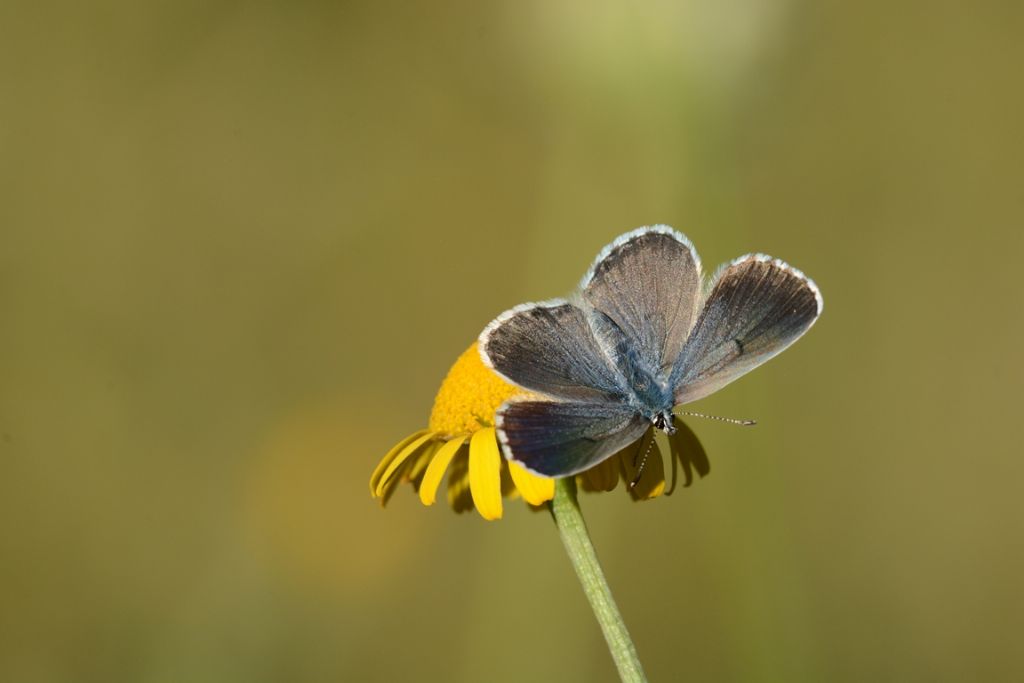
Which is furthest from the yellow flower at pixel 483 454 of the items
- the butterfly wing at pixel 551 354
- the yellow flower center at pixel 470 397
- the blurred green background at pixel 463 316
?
the blurred green background at pixel 463 316

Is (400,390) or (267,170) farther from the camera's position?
(267,170)

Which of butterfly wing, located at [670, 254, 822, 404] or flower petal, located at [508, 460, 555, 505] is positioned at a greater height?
butterfly wing, located at [670, 254, 822, 404]

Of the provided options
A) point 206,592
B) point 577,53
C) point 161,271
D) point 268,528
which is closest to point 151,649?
point 206,592

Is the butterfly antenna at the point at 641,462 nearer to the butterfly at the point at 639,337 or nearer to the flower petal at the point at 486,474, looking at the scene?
the butterfly at the point at 639,337

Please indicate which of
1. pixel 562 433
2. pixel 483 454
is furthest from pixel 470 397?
pixel 562 433

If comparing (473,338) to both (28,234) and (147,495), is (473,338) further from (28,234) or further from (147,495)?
(28,234)

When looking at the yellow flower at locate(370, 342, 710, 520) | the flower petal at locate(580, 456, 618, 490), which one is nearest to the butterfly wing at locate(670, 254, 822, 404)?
the yellow flower at locate(370, 342, 710, 520)

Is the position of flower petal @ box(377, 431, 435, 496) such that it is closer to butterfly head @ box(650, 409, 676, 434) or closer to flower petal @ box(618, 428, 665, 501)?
flower petal @ box(618, 428, 665, 501)

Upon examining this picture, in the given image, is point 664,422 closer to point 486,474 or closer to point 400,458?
point 486,474
